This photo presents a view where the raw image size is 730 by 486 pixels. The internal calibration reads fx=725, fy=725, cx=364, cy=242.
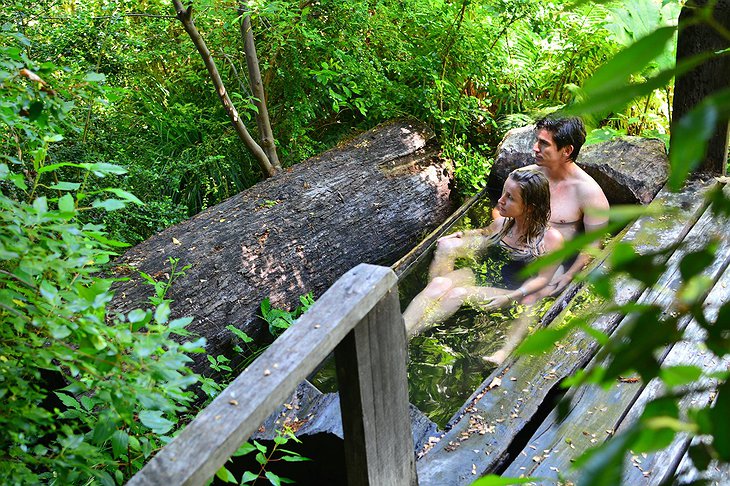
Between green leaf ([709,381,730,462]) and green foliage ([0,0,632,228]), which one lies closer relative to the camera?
green leaf ([709,381,730,462])

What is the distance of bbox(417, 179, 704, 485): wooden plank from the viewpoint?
281 cm

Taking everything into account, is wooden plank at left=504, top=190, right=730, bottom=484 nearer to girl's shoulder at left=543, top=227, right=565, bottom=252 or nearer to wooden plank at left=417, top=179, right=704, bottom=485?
wooden plank at left=417, top=179, right=704, bottom=485

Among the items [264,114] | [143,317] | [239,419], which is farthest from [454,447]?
[264,114]

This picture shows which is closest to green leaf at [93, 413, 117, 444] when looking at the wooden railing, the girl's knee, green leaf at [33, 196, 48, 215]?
the wooden railing

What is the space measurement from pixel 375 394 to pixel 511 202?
298 centimetres

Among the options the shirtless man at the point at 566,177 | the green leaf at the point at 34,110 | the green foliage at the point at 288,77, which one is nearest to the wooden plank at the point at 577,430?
the green leaf at the point at 34,110

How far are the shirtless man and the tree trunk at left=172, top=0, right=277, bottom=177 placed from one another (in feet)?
7.31

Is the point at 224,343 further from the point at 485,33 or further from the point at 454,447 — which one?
the point at 485,33

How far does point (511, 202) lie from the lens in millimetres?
4902

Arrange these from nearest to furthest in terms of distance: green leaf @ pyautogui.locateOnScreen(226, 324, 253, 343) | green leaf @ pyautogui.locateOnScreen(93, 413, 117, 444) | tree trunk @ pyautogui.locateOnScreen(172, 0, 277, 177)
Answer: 1. green leaf @ pyautogui.locateOnScreen(93, 413, 117, 444)
2. green leaf @ pyautogui.locateOnScreen(226, 324, 253, 343)
3. tree trunk @ pyautogui.locateOnScreen(172, 0, 277, 177)

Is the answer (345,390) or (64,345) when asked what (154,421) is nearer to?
(64,345)

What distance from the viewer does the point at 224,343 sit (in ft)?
14.4

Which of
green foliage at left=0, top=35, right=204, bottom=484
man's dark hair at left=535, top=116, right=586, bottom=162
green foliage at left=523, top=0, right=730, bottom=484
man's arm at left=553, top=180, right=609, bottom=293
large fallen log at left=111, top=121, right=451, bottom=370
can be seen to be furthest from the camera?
man's dark hair at left=535, top=116, right=586, bottom=162


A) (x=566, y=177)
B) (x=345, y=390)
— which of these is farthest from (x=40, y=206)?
(x=566, y=177)
